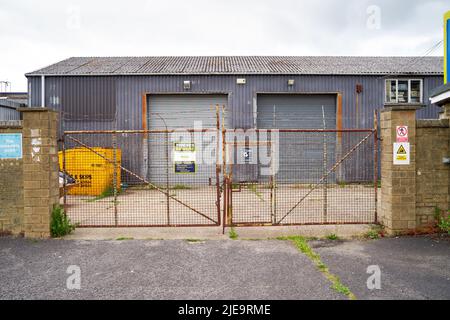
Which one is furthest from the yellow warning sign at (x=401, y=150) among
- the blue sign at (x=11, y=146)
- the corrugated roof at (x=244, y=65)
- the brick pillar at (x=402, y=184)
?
the corrugated roof at (x=244, y=65)

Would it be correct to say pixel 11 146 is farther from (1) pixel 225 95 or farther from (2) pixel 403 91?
(2) pixel 403 91

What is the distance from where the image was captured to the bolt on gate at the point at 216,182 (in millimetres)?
8242

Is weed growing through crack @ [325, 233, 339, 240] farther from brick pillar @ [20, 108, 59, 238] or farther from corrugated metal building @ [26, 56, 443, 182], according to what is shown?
corrugated metal building @ [26, 56, 443, 182]

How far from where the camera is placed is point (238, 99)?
56.5 feet

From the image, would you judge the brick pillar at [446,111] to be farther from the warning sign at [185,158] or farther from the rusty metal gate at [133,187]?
the warning sign at [185,158]

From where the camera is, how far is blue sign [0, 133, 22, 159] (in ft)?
23.8

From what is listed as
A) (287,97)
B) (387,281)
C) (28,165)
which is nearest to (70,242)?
(28,165)

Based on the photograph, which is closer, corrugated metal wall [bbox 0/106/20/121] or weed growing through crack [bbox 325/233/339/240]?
weed growing through crack [bbox 325/233/339/240]

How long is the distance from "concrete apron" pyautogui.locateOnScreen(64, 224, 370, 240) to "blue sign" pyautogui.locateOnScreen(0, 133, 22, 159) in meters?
2.02

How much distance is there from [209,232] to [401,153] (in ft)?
14.2

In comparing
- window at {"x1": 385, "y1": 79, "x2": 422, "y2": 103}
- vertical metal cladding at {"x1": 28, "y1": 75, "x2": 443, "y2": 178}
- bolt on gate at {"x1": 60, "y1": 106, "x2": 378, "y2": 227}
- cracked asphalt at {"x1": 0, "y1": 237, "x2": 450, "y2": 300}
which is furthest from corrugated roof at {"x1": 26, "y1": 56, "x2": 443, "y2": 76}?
cracked asphalt at {"x1": 0, "y1": 237, "x2": 450, "y2": 300}

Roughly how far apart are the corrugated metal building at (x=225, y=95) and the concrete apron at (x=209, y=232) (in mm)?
8993

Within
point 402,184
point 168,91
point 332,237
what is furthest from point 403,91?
point 332,237
